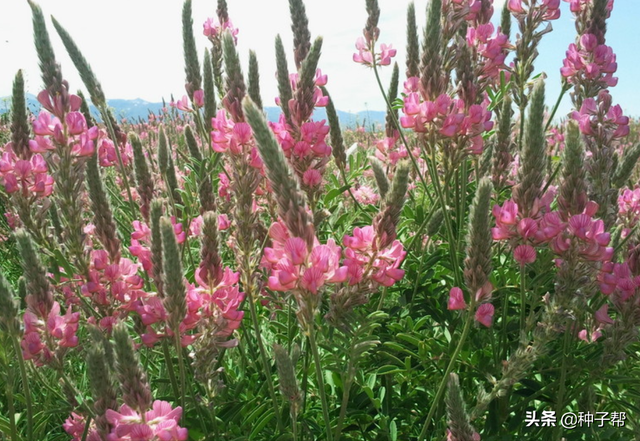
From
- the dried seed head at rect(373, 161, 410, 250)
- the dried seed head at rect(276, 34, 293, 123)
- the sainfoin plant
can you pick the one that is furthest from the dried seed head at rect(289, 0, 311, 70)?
the dried seed head at rect(373, 161, 410, 250)

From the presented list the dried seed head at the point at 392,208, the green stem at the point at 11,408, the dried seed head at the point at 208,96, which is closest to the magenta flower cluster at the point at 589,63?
the dried seed head at the point at 392,208

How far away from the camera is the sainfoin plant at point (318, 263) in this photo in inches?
52.6

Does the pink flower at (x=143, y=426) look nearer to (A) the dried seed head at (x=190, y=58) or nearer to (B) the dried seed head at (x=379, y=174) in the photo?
(B) the dried seed head at (x=379, y=174)

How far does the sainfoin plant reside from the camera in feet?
4.39

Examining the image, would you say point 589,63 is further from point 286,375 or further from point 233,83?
point 286,375

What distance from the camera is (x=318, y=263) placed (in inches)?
45.9

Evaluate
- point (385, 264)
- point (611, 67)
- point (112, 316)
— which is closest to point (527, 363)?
point (385, 264)

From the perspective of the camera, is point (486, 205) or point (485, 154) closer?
point (486, 205)

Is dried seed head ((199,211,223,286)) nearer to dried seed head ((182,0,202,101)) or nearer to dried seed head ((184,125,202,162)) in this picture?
dried seed head ((184,125,202,162))

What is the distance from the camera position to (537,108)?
5.07 ft

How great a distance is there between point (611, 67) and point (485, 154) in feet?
2.32

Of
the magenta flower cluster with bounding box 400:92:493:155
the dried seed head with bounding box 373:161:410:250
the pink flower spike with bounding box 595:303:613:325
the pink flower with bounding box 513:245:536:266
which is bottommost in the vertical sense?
the pink flower spike with bounding box 595:303:613:325

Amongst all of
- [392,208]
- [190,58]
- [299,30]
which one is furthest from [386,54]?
[392,208]

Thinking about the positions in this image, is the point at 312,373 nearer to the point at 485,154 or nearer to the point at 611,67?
the point at 485,154
